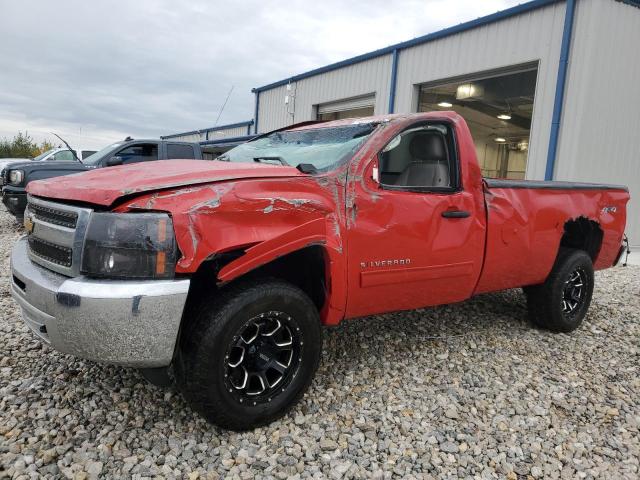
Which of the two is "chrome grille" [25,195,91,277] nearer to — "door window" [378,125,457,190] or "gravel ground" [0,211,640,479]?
"gravel ground" [0,211,640,479]

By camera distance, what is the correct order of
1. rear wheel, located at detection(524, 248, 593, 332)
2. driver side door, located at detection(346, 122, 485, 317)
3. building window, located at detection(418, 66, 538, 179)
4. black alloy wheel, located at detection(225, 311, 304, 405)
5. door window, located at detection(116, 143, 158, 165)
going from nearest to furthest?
1. black alloy wheel, located at detection(225, 311, 304, 405)
2. driver side door, located at detection(346, 122, 485, 317)
3. rear wheel, located at detection(524, 248, 593, 332)
4. door window, located at detection(116, 143, 158, 165)
5. building window, located at detection(418, 66, 538, 179)

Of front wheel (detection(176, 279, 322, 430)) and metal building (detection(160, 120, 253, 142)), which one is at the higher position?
metal building (detection(160, 120, 253, 142))

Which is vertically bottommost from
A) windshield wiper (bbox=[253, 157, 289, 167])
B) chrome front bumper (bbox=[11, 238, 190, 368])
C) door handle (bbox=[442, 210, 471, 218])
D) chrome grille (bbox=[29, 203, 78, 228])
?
chrome front bumper (bbox=[11, 238, 190, 368])

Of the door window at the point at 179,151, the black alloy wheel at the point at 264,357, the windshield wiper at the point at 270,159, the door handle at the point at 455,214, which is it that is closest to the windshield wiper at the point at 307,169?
the windshield wiper at the point at 270,159

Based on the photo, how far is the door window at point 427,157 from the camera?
3395mm

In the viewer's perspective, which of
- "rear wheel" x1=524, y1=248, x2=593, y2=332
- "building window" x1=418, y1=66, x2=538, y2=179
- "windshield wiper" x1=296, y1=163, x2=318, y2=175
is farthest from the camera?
"building window" x1=418, y1=66, x2=538, y2=179

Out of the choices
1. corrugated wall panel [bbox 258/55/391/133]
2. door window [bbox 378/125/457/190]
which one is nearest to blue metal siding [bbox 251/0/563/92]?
corrugated wall panel [bbox 258/55/391/133]

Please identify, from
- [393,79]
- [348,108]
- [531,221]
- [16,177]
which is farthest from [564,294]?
[348,108]

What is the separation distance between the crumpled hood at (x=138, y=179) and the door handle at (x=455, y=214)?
45.0 inches

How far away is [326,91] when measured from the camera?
44.3 feet

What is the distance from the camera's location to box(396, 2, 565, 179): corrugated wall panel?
26.9 ft

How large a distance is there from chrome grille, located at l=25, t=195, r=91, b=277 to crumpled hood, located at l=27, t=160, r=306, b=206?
0.06 m

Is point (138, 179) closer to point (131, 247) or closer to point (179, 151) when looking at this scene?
point (131, 247)

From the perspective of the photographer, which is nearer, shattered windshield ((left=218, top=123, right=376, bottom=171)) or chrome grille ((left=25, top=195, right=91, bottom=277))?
chrome grille ((left=25, top=195, right=91, bottom=277))
